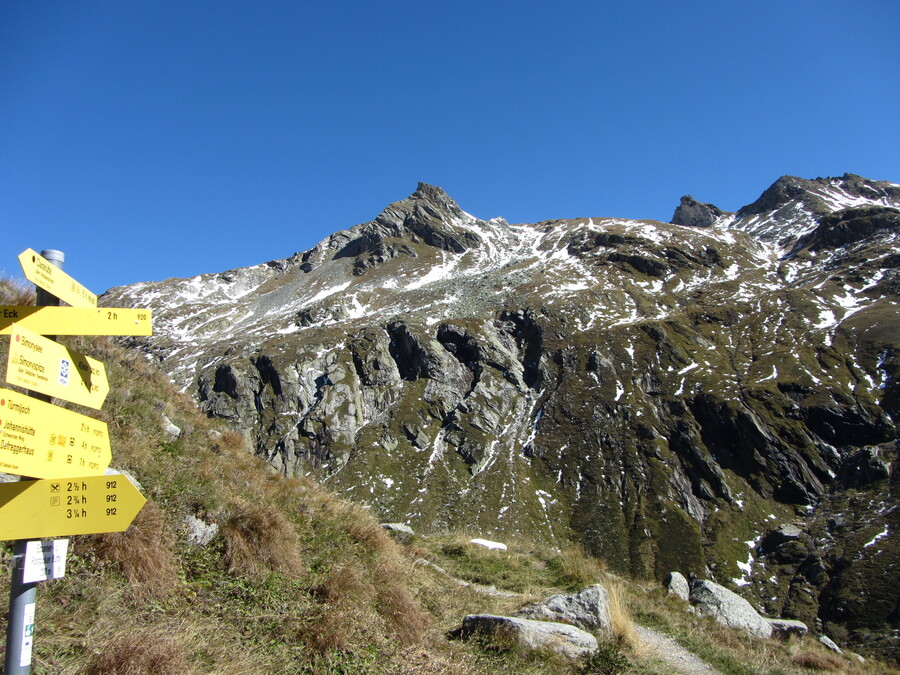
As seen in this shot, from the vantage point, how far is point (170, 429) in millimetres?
10914

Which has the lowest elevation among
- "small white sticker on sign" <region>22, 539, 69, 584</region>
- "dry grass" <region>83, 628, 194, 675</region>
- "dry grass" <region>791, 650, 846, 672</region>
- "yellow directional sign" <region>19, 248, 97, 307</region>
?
"dry grass" <region>791, 650, 846, 672</region>

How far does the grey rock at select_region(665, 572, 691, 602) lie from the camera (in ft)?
52.6

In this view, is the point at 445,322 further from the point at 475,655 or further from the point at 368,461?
the point at 475,655

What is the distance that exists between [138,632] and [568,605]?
7.34 m

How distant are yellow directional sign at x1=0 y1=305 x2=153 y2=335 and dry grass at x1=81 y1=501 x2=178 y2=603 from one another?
11.5 ft

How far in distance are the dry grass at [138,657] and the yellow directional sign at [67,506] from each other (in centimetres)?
180

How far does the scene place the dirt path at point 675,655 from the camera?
9039mm

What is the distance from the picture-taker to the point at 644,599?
1352 centimetres

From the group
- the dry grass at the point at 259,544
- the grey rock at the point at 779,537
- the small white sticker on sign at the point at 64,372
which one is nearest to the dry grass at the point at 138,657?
the dry grass at the point at 259,544

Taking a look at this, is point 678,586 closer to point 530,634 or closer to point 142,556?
point 530,634

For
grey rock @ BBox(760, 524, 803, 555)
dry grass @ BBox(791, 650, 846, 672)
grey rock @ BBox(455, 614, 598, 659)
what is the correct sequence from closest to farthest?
grey rock @ BBox(455, 614, 598, 659) < dry grass @ BBox(791, 650, 846, 672) < grey rock @ BBox(760, 524, 803, 555)

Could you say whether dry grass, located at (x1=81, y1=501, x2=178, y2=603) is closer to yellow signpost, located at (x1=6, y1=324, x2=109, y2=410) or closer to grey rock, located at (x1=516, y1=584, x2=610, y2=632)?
yellow signpost, located at (x1=6, y1=324, x2=109, y2=410)

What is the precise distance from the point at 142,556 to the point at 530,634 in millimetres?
5720

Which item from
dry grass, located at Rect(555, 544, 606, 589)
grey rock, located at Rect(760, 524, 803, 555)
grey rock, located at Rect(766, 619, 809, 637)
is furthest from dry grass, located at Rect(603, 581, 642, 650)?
grey rock, located at Rect(760, 524, 803, 555)
